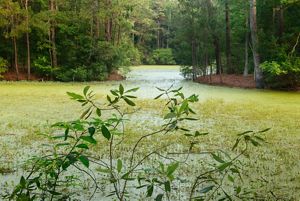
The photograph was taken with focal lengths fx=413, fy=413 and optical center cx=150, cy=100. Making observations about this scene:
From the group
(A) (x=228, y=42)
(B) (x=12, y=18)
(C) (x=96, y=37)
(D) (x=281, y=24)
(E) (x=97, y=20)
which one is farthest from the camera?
(E) (x=97, y=20)

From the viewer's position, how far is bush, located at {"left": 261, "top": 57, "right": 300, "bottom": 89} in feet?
39.4

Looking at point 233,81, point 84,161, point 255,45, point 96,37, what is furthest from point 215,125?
point 96,37

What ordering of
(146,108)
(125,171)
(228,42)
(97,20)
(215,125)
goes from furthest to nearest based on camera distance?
1. (97,20)
2. (228,42)
3. (146,108)
4. (215,125)
5. (125,171)

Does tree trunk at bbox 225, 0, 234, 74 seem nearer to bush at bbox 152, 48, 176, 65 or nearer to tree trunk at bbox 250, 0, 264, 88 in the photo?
tree trunk at bbox 250, 0, 264, 88

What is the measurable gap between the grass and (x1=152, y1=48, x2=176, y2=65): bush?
27.6 m

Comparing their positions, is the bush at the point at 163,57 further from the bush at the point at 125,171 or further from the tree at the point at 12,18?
the bush at the point at 125,171

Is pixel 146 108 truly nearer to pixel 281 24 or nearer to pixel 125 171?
pixel 125 171

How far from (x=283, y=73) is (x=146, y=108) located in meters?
5.87

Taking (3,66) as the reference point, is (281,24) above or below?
above

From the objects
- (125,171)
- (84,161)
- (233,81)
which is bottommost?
(125,171)

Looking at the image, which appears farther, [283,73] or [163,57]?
[163,57]

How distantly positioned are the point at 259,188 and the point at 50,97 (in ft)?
28.2

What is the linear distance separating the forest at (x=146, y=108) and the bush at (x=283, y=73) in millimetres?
42

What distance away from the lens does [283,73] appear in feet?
42.8
